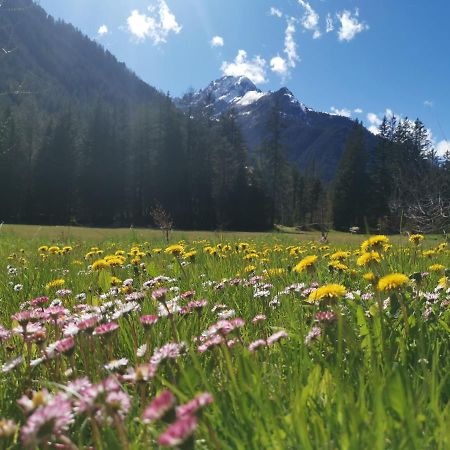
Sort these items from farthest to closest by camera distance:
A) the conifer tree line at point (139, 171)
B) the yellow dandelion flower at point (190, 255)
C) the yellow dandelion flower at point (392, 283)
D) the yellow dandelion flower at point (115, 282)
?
the conifer tree line at point (139, 171), the yellow dandelion flower at point (190, 255), the yellow dandelion flower at point (115, 282), the yellow dandelion flower at point (392, 283)

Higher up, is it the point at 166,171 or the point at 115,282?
the point at 166,171

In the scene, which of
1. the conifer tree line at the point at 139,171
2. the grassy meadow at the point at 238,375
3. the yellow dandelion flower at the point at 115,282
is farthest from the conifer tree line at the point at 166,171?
the grassy meadow at the point at 238,375

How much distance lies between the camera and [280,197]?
66812mm

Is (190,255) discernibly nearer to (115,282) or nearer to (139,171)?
(115,282)

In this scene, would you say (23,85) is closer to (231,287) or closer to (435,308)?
(231,287)

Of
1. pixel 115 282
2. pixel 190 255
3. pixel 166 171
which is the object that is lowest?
pixel 115 282

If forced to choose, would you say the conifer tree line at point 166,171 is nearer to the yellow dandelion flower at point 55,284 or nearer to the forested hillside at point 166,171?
the forested hillside at point 166,171

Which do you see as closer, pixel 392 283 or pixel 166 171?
pixel 392 283

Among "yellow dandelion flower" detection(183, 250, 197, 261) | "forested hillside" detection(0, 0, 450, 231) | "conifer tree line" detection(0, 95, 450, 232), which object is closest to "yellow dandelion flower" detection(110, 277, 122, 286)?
"yellow dandelion flower" detection(183, 250, 197, 261)

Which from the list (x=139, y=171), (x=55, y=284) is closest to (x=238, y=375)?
Result: (x=55, y=284)

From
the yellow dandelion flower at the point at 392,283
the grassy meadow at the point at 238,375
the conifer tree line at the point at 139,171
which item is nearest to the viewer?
the grassy meadow at the point at 238,375

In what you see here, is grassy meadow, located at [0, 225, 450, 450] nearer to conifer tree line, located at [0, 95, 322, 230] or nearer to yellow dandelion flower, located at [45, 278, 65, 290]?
yellow dandelion flower, located at [45, 278, 65, 290]

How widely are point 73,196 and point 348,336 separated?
5965 cm

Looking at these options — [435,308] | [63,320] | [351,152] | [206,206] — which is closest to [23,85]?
[63,320]
